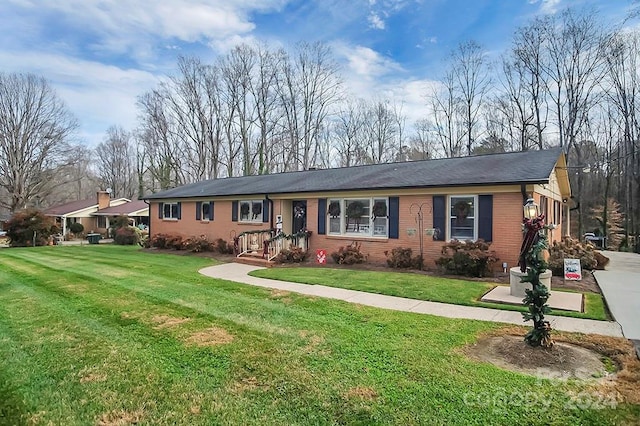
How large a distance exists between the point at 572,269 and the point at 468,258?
7.58 feet

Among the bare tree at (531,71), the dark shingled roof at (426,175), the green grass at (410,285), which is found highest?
the bare tree at (531,71)

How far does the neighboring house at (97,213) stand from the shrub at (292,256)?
72.2 feet

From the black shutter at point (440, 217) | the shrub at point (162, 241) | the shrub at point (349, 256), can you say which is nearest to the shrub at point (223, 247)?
the shrub at point (162, 241)

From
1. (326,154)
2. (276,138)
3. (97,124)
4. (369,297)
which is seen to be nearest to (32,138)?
(97,124)

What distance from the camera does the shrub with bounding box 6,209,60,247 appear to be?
22641 mm

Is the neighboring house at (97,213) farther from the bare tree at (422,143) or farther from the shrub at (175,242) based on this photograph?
the bare tree at (422,143)

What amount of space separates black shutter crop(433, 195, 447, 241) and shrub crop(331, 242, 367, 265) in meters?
2.45

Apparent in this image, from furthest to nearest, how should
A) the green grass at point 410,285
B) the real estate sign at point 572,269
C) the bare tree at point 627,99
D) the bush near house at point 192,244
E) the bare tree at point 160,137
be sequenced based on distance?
the bare tree at point 160,137
the bare tree at point 627,99
the bush near house at point 192,244
the real estate sign at point 572,269
the green grass at point 410,285

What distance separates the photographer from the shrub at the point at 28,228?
2264 centimetres

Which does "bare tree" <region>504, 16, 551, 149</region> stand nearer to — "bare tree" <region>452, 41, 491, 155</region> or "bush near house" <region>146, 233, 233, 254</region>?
"bare tree" <region>452, 41, 491, 155</region>

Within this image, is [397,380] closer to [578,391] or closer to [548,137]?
[578,391]

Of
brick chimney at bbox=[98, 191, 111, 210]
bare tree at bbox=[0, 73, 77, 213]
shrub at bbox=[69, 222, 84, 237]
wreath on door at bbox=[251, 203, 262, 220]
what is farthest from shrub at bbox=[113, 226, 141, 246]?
bare tree at bbox=[0, 73, 77, 213]

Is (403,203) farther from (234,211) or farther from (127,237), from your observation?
(127,237)

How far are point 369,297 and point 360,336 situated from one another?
246 centimetres
